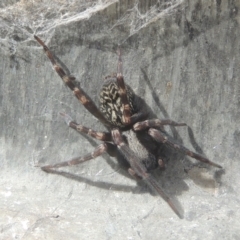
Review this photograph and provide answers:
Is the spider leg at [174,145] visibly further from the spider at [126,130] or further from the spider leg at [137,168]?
the spider leg at [137,168]

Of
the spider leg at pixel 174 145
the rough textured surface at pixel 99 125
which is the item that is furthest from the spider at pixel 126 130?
the rough textured surface at pixel 99 125

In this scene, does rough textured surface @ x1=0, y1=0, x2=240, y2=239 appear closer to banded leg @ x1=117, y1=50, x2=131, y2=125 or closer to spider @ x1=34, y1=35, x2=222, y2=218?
spider @ x1=34, y1=35, x2=222, y2=218

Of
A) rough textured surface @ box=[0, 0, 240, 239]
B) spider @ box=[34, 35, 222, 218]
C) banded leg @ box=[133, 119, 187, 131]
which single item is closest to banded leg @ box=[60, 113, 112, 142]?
spider @ box=[34, 35, 222, 218]

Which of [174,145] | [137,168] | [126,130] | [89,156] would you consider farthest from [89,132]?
[174,145]

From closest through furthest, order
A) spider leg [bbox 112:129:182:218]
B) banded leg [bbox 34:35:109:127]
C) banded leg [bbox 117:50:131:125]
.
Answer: banded leg [bbox 117:50:131:125]
spider leg [bbox 112:129:182:218]
banded leg [bbox 34:35:109:127]

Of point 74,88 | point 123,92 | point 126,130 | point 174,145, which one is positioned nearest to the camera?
point 123,92

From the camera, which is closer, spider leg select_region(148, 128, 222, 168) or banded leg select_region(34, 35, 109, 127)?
spider leg select_region(148, 128, 222, 168)

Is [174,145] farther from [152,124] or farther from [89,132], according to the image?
[89,132]
